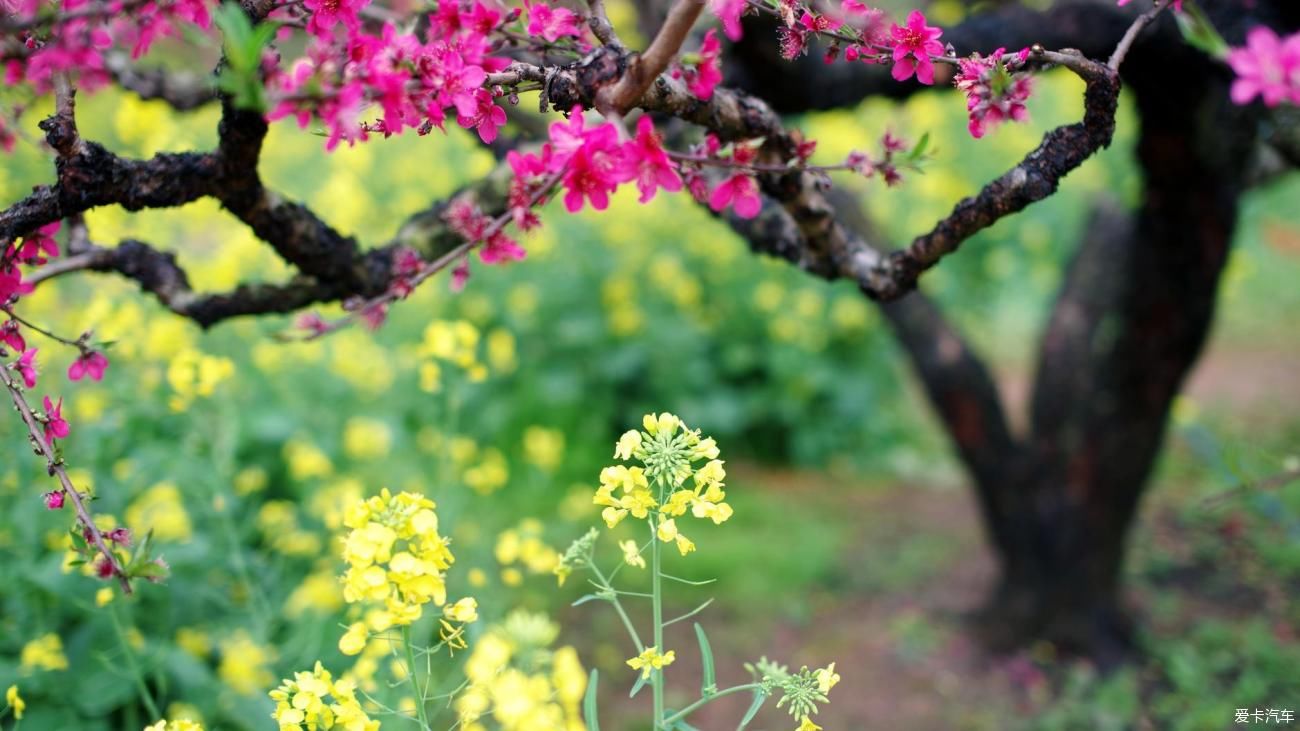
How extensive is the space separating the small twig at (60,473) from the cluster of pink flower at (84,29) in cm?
35

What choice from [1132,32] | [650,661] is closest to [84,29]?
[650,661]

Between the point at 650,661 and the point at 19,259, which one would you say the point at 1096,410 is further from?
the point at 19,259

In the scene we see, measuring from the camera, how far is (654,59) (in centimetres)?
103

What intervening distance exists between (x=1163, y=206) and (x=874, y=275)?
1492 millimetres

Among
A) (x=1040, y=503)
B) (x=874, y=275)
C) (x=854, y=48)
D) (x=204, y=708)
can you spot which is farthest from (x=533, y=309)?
(x=854, y=48)

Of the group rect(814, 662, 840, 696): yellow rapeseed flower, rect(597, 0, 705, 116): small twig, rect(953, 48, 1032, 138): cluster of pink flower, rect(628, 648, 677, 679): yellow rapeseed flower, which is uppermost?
rect(597, 0, 705, 116): small twig

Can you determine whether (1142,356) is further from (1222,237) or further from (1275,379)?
(1275,379)

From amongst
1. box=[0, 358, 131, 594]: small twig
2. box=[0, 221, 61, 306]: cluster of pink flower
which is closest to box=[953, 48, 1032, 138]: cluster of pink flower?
box=[0, 358, 131, 594]: small twig

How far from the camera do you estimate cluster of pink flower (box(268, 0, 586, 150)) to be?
3.01ft

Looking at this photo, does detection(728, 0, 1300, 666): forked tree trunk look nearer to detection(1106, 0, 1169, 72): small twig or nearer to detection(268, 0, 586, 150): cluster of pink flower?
detection(1106, 0, 1169, 72): small twig

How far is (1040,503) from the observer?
312 cm

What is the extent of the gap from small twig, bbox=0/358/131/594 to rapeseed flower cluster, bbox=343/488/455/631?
0.83ft

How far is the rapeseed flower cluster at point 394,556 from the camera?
101 centimetres

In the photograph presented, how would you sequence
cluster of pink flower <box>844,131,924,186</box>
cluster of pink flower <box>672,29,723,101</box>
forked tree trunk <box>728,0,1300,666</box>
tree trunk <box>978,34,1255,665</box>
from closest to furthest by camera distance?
cluster of pink flower <box>672,29,723,101</box>
cluster of pink flower <box>844,131,924,186</box>
forked tree trunk <box>728,0,1300,666</box>
tree trunk <box>978,34,1255,665</box>
